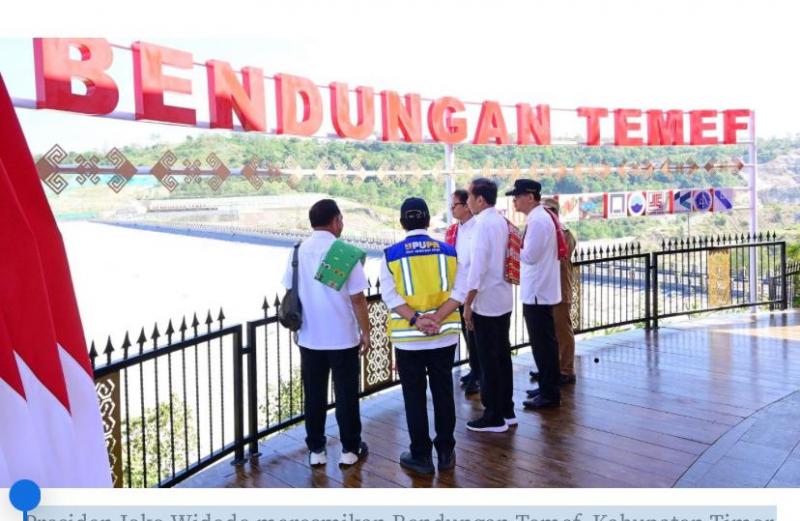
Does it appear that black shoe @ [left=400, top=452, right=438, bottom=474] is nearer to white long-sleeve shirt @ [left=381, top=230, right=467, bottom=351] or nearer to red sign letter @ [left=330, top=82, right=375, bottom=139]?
white long-sleeve shirt @ [left=381, top=230, right=467, bottom=351]

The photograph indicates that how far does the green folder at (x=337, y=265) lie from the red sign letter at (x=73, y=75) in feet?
8.61

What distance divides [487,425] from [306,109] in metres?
4.38

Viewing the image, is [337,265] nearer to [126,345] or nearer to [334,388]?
[334,388]

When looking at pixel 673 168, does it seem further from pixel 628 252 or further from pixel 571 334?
pixel 571 334

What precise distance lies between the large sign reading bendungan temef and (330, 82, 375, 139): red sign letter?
0.01 meters

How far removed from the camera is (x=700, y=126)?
1246cm

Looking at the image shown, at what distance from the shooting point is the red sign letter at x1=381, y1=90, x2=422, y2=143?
8609mm

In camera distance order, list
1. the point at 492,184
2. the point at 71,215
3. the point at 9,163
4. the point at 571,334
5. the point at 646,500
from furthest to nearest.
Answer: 1. the point at 571,334
2. the point at 71,215
3. the point at 492,184
4. the point at 646,500
5. the point at 9,163

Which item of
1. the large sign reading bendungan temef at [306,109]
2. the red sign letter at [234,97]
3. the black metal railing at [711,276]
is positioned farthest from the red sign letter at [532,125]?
the red sign letter at [234,97]

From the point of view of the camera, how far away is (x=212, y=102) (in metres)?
6.69

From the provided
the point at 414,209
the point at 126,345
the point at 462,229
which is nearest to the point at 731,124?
the point at 462,229

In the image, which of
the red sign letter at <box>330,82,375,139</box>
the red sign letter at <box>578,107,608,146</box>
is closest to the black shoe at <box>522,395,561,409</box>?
the red sign letter at <box>330,82,375,139</box>

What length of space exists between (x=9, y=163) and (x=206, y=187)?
15.2ft

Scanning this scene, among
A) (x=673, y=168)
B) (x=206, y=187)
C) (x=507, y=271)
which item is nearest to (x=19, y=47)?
(x=206, y=187)
